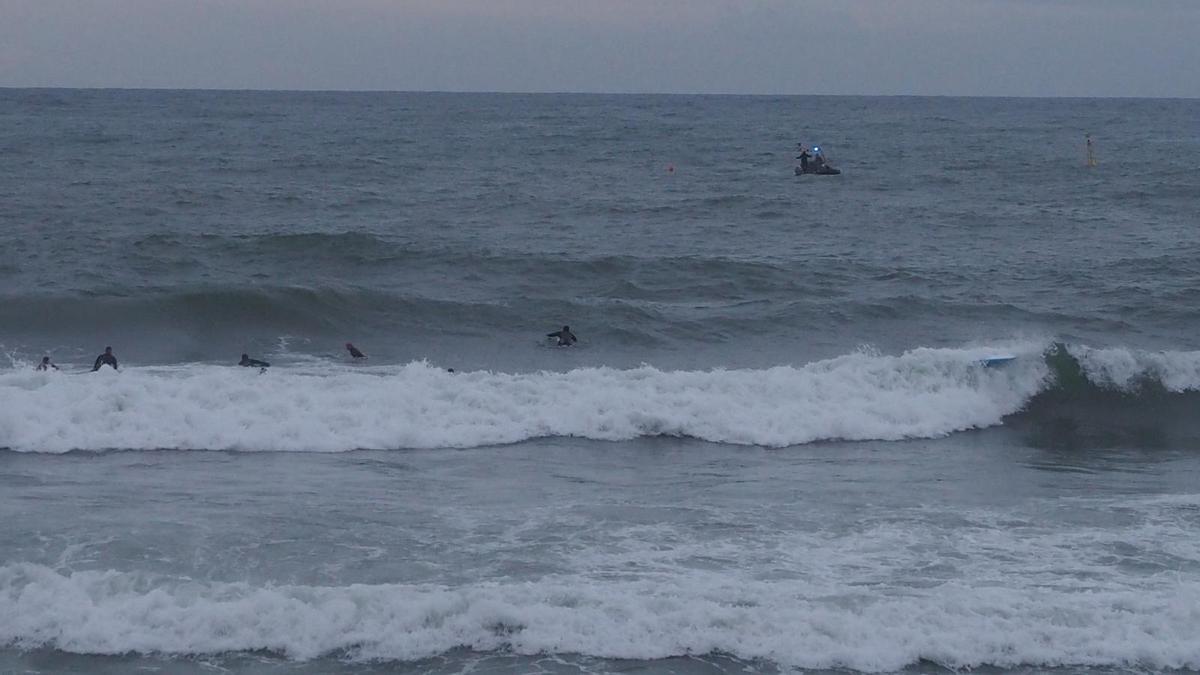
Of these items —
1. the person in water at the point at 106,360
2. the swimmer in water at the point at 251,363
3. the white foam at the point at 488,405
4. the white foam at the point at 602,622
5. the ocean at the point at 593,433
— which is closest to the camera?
the white foam at the point at 602,622

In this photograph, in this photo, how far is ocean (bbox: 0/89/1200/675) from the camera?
1020cm

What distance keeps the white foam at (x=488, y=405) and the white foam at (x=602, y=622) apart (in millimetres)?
5425

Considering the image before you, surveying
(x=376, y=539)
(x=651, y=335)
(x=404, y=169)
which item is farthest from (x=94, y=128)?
(x=376, y=539)

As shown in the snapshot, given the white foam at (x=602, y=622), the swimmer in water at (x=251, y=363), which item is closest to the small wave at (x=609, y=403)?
the swimmer in water at (x=251, y=363)

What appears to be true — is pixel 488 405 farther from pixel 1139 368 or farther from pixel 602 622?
pixel 1139 368

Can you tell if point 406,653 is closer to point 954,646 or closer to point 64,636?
point 64,636

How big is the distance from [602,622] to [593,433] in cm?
685

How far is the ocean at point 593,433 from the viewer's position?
10.2m

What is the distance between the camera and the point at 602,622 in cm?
1023

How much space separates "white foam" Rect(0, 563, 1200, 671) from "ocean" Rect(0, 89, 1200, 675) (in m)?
0.04

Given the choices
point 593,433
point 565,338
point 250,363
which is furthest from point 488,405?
point 565,338

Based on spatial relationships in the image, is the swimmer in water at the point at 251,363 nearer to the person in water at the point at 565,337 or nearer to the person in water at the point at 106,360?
the person in water at the point at 106,360

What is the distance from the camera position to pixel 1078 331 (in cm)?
2295

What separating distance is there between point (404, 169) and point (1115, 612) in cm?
3810
